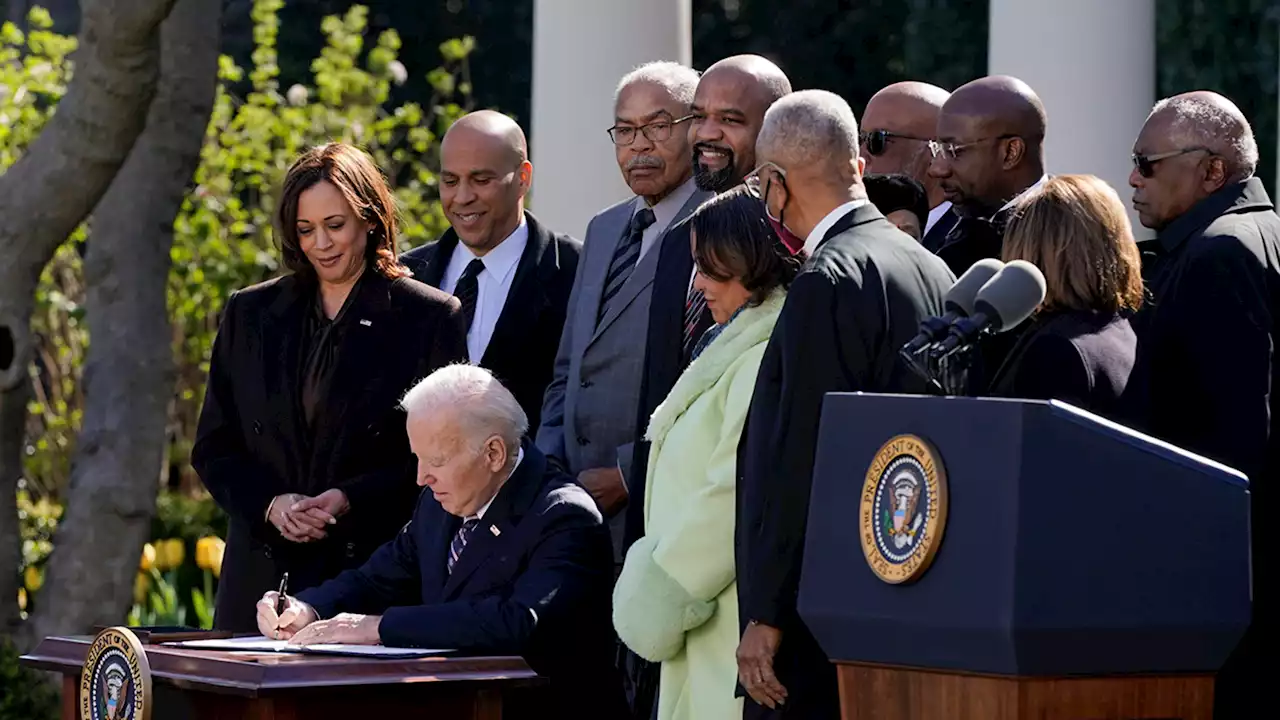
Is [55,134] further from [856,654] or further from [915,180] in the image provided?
[856,654]

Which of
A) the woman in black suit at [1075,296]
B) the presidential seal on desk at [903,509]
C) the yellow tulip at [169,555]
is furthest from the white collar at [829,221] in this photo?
the yellow tulip at [169,555]

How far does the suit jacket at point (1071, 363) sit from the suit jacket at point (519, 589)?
1.22 m

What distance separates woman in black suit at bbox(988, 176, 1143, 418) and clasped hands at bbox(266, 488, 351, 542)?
6.80 feet

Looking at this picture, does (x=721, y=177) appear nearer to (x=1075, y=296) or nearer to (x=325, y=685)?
(x=1075, y=296)

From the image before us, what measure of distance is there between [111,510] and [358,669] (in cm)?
441

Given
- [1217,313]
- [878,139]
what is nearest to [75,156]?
[878,139]

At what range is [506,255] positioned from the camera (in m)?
7.24

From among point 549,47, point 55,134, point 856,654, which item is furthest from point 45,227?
point 856,654

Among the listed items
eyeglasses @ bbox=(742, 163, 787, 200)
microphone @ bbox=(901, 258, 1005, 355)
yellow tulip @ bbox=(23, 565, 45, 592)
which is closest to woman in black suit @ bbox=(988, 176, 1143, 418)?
eyeglasses @ bbox=(742, 163, 787, 200)

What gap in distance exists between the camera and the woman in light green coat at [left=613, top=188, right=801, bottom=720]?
521 centimetres

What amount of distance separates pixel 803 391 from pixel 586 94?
17.3ft

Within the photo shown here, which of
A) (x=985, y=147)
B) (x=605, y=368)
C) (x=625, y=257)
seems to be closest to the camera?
(x=985, y=147)

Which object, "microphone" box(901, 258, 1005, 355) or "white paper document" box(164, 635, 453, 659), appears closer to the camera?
"microphone" box(901, 258, 1005, 355)

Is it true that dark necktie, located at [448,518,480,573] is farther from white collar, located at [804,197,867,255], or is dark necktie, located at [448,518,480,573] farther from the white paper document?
white collar, located at [804,197,867,255]
